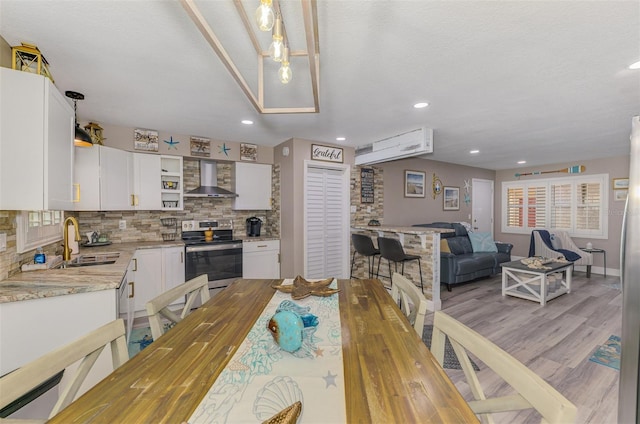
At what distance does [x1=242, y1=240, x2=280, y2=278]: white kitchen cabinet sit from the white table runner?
2.96 metres

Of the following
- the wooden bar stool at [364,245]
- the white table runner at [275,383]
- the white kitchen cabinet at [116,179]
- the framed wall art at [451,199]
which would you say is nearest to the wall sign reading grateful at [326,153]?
the wooden bar stool at [364,245]

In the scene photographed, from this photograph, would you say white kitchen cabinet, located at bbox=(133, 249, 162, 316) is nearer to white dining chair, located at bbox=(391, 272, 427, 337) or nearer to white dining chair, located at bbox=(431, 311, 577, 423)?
white dining chair, located at bbox=(391, 272, 427, 337)

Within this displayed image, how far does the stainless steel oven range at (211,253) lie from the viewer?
3.62 m

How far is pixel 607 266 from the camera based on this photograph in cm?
557

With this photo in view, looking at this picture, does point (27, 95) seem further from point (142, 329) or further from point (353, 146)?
point (353, 146)

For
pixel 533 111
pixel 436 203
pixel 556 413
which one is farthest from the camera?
pixel 436 203

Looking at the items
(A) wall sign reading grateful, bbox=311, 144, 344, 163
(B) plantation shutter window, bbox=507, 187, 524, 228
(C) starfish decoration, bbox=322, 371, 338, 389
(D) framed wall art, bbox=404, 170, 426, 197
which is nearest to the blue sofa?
(D) framed wall art, bbox=404, 170, 426, 197

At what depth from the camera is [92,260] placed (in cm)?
251

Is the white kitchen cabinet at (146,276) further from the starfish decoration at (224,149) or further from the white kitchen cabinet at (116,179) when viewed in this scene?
the starfish decoration at (224,149)

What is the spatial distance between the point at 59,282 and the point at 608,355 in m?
4.33

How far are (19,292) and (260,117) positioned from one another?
239 centimetres

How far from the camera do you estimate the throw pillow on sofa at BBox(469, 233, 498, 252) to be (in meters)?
5.31

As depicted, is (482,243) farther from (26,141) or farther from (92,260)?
(26,141)

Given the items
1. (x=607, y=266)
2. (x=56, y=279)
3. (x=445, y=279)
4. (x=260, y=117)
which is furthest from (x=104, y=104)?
(x=607, y=266)
